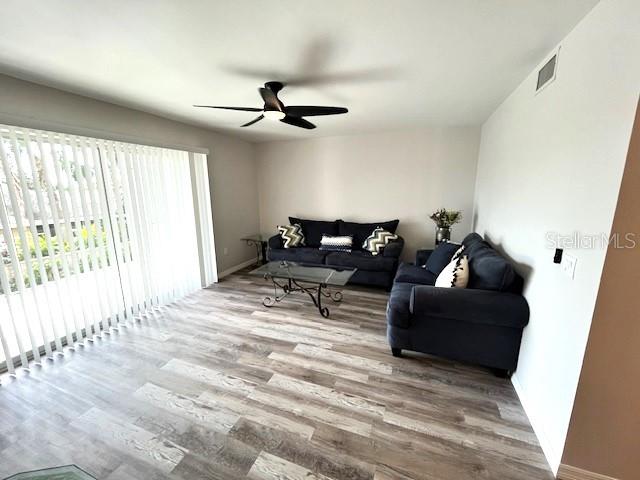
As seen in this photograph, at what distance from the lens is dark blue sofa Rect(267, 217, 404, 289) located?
3707 millimetres

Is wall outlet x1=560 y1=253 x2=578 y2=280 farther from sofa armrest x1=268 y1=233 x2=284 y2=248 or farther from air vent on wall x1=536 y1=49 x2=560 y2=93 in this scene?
sofa armrest x1=268 y1=233 x2=284 y2=248

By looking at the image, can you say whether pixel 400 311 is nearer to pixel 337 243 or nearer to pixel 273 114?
pixel 273 114

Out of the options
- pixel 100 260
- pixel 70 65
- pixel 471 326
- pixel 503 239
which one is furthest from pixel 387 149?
pixel 100 260

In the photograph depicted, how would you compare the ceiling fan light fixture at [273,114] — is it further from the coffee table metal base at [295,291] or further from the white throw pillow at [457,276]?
the white throw pillow at [457,276]

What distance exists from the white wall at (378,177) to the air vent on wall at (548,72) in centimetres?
216

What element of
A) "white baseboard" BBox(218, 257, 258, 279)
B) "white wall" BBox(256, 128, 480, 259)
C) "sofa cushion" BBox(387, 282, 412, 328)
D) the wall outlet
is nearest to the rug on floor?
"sofa cushion" BBox(387, 282, 412, 328)

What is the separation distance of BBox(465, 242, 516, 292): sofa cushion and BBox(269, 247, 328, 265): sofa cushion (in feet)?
7.27

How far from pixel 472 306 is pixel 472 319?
103mm

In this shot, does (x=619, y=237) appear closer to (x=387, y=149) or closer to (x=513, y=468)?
(x=513, y=468)

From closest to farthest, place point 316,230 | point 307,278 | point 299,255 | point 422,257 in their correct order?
point 307,278 → point 422,257 → point 299,255 → point 316,230

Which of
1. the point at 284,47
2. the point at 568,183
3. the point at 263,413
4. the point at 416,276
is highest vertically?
the point at 284,47

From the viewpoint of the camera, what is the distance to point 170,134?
3.34m

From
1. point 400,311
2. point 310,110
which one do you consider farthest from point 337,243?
point 310,110

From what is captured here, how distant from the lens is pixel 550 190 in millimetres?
1618
